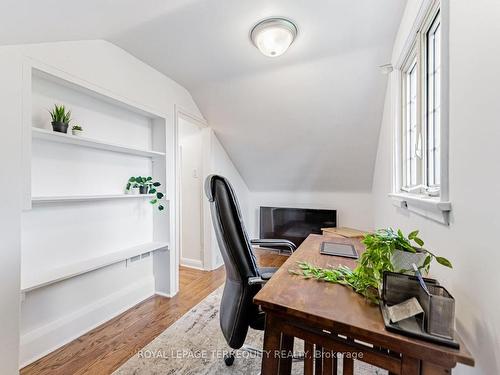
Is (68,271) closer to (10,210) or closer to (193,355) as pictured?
(10,210)

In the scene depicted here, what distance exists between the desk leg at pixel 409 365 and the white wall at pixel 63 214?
71.6 inches

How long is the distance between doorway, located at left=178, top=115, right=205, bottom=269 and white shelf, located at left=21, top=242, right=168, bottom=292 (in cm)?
107

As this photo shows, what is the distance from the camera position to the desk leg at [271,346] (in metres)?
0.77

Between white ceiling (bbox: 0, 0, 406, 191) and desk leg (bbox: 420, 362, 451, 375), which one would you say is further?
white ceiling (bbox: 0, 0, 406, 191)

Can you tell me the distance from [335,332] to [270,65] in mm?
2092

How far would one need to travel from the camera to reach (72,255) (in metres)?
1.72

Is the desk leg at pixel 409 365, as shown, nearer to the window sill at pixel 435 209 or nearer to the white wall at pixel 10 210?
the window sill at pixel 435 209

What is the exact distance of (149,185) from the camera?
221 cm

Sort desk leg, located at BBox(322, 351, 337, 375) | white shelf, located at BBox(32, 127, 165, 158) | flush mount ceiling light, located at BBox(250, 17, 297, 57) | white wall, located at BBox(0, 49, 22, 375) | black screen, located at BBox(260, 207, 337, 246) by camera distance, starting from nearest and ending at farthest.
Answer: desk leg, located at BBox(322, 351, 337, 375) → white wall, located at BBox(0, 49, 22, 375) → white shelf, located at BBox(32, 127, 165, 158) → flush mount ceiling light, located at BBox(250, 17, 297, 57) → black screen, located at BBox(260, 207, 337, 246)

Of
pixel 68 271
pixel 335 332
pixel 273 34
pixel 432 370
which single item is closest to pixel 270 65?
pixel 273 34

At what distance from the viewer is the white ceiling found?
50.4 inches

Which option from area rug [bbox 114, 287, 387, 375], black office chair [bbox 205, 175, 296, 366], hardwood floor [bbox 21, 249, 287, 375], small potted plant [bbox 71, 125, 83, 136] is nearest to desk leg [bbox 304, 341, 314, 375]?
black office chair [bbox 205, 175, 296, 366]

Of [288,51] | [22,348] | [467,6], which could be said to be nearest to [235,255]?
[467,6]

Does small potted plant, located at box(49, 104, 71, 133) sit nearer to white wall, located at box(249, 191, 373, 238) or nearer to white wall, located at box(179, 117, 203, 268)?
white wall, located at box(179, 117, 203, 268)
